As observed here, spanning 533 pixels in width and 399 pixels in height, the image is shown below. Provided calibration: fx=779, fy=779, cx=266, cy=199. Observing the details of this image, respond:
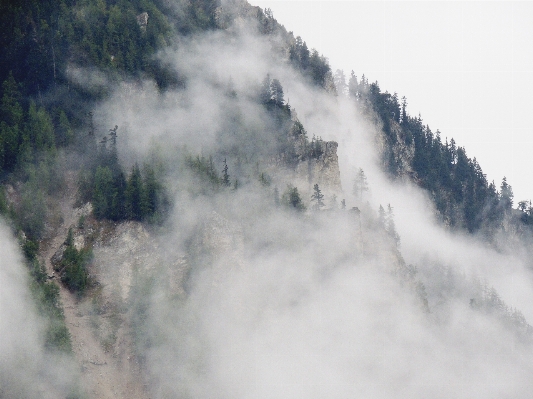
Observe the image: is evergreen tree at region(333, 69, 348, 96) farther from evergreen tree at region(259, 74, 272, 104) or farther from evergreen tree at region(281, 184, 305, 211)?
evergreen tree at region(281, 184, 305, 211)

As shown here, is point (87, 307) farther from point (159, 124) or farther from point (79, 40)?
point (79, 40)

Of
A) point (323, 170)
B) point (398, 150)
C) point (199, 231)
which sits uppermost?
point (398, 150)

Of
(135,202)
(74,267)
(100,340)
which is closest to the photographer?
(100,340)

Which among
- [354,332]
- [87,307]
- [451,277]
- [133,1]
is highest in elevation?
[133,1]

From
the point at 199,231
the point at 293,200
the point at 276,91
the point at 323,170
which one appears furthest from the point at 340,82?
the point at 199,231

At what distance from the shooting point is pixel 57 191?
11725 centimetres

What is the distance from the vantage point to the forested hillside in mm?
103000

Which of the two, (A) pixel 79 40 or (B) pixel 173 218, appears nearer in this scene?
(B) pixel 173 218

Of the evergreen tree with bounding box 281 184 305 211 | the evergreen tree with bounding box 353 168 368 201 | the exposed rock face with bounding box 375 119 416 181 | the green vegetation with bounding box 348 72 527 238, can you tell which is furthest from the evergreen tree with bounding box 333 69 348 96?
the evergreen tree with bounding box 281 184 305 211

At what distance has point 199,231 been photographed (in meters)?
115

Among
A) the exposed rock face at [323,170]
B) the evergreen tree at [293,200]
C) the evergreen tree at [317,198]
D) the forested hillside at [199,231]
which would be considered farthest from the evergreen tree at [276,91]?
the evergreen tree at [293,200]

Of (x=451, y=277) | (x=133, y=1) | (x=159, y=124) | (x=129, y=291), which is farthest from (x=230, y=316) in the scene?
(x=133, y=1)

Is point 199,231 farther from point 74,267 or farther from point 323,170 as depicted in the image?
point 323,170

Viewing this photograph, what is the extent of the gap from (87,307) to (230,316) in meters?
19.5
